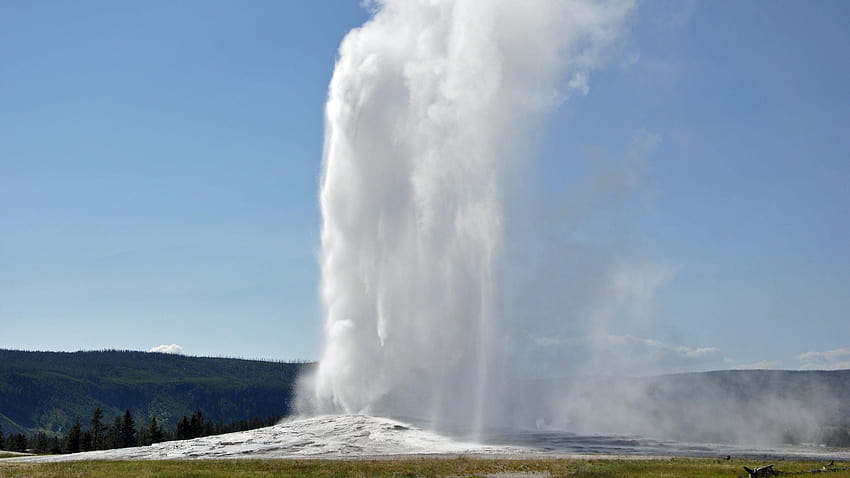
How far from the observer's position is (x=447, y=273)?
61875 mm

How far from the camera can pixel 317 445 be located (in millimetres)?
45156

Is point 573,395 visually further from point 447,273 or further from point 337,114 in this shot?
point 337,114

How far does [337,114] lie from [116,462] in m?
41.1

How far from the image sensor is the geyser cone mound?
141 feet

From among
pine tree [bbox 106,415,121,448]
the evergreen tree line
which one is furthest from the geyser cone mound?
pine tree [bbox 106,415,121,448]

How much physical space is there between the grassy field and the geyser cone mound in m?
5.08

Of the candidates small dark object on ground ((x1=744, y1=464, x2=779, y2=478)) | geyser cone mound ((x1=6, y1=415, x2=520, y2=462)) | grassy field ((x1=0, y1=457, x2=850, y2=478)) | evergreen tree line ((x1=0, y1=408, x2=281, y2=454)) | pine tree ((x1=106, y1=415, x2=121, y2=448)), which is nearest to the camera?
small dark object on ground ((x1=744, y1=464, x2=779, y2=478))

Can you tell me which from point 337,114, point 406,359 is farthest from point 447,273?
point 337,114

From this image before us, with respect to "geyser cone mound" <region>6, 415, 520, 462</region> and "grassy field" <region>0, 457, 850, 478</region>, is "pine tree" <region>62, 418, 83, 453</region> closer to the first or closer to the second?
"geyser cone mound" <region>6, 415, 520, 462</region>

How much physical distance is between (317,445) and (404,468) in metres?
14.1

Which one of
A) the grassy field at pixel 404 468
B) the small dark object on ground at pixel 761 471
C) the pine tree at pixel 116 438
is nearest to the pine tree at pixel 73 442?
the pine tree at pixel 116 438

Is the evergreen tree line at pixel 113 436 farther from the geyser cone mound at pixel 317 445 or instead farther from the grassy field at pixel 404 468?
the grassy field at pixel 404 468

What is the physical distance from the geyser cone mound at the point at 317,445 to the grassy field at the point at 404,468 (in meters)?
5.08

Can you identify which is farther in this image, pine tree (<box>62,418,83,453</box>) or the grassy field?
pine tree (<box>62,418,83,453</box>)
